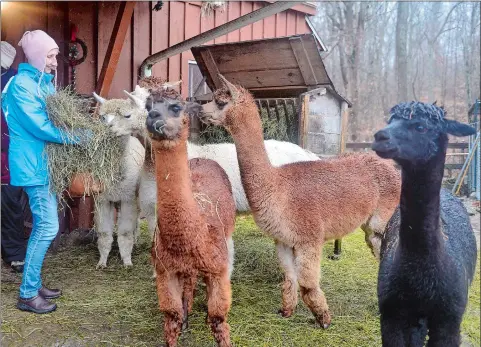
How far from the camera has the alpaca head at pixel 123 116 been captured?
4688 millimetres

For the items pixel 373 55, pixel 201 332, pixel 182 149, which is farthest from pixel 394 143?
pixel 373 55

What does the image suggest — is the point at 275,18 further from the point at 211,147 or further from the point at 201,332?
the point at 201,332

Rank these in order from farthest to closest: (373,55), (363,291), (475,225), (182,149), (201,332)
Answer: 1. (373,55)
2. (475,225)
3. (363,291)
4. (201,332)
5. (182,149)

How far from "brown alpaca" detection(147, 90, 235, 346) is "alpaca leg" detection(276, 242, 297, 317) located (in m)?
0.83

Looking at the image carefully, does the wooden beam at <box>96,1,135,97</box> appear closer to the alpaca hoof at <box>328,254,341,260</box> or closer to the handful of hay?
the handful of hay

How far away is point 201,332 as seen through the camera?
3818 mm

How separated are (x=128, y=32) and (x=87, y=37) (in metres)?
0.75

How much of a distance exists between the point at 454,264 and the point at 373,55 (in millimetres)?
13845

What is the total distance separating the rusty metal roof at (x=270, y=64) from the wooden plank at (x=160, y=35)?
55.4 inches

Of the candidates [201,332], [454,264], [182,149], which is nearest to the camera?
[454,264]

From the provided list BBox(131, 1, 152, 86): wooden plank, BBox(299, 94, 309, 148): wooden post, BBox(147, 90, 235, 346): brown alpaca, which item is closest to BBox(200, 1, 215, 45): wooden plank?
BBox(131, 1, 152, 86): wooden plank

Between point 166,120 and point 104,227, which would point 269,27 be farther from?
point 166,120

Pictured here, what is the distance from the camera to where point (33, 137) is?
151 inches

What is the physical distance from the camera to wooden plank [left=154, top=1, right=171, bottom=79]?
7586mm
